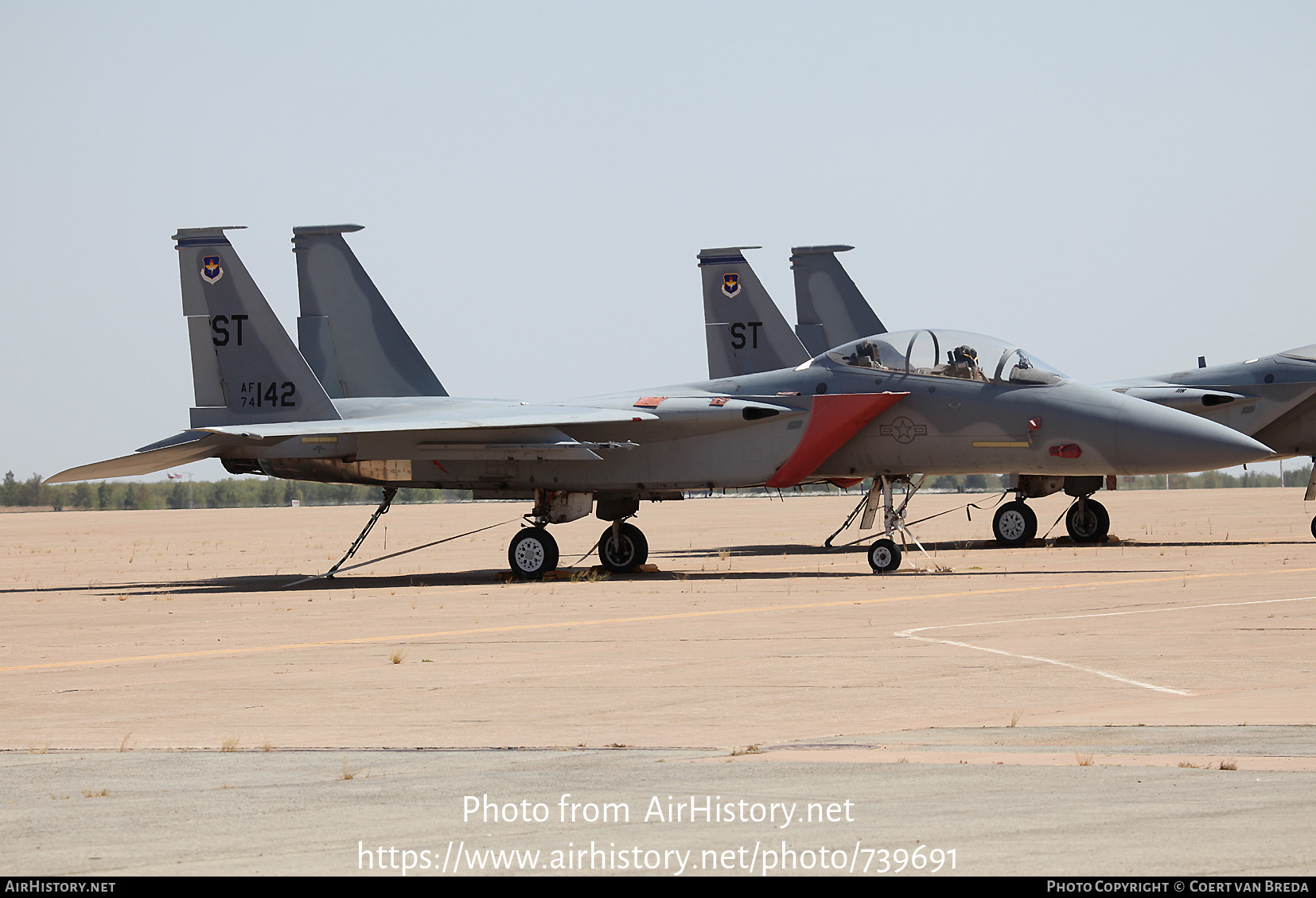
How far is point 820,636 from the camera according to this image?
12.3 metres


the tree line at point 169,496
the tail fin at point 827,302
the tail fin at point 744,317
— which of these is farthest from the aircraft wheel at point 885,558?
the tree line at point 169,496

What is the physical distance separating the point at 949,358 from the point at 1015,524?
764cm

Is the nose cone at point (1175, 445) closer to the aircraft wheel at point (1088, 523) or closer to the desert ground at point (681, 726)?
the desert ground at point (681, 726)

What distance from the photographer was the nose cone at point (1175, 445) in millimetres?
18984

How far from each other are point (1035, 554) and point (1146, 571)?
4.83m

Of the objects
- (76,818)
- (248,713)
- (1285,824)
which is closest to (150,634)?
(248,713)

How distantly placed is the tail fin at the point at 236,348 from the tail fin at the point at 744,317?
907 centimetres

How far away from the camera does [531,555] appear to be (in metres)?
21.2

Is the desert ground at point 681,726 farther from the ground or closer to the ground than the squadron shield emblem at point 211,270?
closer to the ground

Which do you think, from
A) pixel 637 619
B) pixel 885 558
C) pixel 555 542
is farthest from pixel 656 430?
pixel 637 619

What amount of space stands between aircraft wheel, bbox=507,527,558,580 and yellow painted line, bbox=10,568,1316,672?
6294 mm

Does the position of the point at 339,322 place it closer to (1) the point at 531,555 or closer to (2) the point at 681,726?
(1) the point at 531,555

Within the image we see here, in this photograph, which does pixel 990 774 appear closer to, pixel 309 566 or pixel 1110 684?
pixel 1110 684
